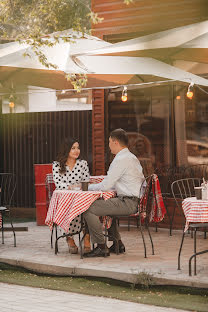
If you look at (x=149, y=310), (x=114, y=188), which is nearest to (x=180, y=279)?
(x=149, y=310)

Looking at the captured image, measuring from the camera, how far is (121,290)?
660 cm

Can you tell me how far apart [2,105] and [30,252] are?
6.08 m

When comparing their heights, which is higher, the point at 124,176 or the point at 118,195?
the point at 124,176

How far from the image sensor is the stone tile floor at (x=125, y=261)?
6773mm

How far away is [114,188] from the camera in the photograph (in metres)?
8.43

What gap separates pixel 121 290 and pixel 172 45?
10.1 feet

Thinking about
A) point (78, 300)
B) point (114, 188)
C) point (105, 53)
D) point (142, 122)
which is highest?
point (105, 53)

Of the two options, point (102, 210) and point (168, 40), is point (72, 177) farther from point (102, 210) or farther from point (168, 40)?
point (168, 40)

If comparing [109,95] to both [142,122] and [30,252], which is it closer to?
[142,122]

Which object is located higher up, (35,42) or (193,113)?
(35,42)

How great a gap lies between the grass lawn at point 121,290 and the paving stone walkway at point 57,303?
147 mm

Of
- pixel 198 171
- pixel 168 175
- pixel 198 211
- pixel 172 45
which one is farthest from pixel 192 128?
pixel 198 211

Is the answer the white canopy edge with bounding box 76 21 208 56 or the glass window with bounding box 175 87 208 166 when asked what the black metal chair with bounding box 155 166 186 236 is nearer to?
the glass window with bounding box 175 87 208 166

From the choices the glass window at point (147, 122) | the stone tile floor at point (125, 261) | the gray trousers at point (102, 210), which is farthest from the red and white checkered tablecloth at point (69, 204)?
the glass window at point (147, 122)
